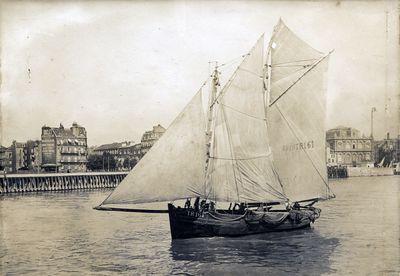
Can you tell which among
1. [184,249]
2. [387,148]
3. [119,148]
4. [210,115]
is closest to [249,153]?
[210,115]

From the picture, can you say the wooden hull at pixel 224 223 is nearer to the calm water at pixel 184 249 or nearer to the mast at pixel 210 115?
the calm water at pixel 184 249

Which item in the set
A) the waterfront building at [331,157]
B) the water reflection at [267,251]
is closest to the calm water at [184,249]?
the water reflection at [267,251]

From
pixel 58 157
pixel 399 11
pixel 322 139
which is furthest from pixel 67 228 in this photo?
pixel 58 157

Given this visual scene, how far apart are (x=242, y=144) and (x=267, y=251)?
4.51 metres

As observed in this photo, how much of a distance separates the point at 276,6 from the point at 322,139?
29.1ft

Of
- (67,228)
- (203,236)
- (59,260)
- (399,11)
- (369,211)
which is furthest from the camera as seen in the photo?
(369,211)

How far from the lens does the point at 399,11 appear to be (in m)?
14.8

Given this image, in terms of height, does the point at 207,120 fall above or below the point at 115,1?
below

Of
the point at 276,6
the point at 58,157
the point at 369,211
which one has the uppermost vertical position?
the point at 276,6

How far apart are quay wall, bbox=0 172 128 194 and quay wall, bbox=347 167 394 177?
1364 inches

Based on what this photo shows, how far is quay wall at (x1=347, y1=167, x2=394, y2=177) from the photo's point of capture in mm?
68938

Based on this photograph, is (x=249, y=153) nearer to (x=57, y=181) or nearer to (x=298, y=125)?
(x=298, y=125)

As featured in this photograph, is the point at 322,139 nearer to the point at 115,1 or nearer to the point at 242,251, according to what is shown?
the point at 242,251

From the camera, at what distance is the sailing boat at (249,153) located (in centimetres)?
1827
